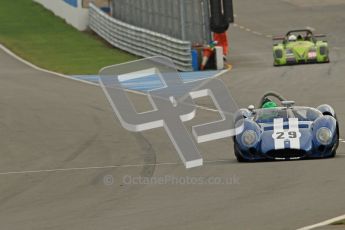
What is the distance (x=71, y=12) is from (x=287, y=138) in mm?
35748

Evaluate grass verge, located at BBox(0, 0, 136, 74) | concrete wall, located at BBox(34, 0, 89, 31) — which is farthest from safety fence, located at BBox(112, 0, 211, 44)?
concrete wall, located at BBox(34, 0, 89, 31)

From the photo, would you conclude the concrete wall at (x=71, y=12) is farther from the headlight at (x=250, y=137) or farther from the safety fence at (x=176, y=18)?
the headlight at (x=250, y=137)

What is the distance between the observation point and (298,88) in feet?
90.7

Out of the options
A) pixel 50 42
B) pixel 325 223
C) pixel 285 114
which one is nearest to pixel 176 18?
pixel 50 42

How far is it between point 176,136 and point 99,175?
13.3 feet

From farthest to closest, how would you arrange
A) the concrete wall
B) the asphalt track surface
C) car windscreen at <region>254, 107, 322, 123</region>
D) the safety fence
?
the concrete wall, the safety fence, car windscreen at <region>254, 107, 322, 123</region>, the asphalt track surface

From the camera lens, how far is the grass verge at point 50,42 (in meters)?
37.4

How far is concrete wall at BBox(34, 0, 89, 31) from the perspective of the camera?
48.3 metres

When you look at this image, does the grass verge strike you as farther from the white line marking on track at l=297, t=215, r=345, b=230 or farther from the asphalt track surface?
the white line marking on track at l=297, t=215, r=345, b=230

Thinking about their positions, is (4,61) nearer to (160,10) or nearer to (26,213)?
(160,10)

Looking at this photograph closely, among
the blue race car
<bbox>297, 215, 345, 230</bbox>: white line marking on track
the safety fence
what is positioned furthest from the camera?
the safety fence

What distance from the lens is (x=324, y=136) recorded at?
15023 millimetres

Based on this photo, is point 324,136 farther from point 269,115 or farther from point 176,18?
point 176,18

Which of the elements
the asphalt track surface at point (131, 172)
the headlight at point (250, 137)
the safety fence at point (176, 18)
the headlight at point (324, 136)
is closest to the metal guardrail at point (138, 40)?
the safety fence at point (176, 18)
